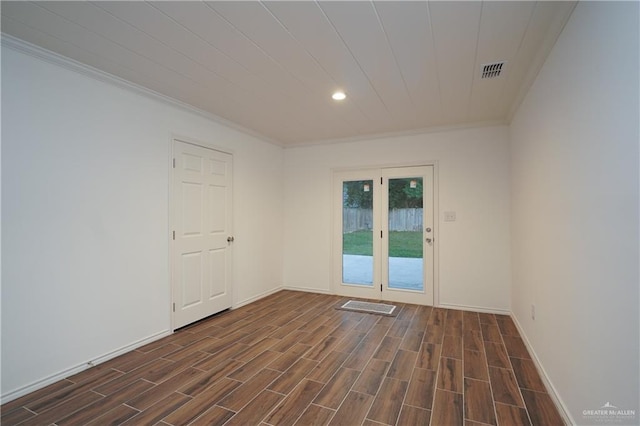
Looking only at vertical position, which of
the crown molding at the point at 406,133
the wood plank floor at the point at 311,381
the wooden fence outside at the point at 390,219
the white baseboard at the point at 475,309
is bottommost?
the wood plank floor at the point at 311,381

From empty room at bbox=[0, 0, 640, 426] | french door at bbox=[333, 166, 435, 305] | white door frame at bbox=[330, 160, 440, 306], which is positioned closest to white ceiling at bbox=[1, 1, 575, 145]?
empty room at bbox=[0, 0, 640, 426]

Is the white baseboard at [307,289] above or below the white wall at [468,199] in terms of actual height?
below

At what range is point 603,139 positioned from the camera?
1.42m

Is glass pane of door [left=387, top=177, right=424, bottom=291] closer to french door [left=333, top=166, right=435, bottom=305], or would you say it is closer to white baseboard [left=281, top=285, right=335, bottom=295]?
french door [left=333, top=166, right=435, bottom=305]

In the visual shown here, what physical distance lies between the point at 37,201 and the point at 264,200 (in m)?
2.91

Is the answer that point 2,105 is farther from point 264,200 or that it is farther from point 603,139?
point 603,139

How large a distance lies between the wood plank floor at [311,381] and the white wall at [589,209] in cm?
49

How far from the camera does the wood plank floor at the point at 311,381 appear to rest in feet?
6.36

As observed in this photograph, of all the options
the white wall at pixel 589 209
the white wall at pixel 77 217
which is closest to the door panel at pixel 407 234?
the white wall at pixel 589 209

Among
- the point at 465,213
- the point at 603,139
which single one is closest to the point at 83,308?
the point at 603,139

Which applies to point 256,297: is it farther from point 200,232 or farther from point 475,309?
point 475,309

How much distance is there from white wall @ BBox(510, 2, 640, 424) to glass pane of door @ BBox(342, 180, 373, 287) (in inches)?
97.3

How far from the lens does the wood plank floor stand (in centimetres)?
194

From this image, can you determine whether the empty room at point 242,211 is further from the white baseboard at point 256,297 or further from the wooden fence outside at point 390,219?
the wooden fence outside at point 390,219
